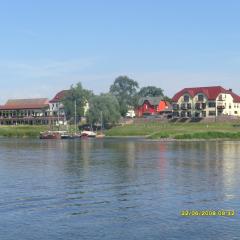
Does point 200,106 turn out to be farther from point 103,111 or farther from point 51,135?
point 51,135

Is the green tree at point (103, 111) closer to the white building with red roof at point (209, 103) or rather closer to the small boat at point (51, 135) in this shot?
the small boat at point (51, 135)

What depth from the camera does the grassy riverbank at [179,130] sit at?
497 feet

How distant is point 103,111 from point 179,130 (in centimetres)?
3170

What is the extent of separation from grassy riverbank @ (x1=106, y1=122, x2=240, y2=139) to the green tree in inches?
162

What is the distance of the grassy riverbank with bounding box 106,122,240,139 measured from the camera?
152 meters

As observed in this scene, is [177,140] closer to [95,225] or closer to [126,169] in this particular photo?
[126,169]

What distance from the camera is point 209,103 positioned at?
7589 inches

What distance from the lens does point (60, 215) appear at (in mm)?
33938

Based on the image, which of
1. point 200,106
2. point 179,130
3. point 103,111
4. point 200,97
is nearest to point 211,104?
point 200,106

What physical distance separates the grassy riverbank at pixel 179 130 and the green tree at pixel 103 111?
4.13 m

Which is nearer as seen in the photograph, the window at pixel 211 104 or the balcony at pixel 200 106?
the window at pixel 211 104

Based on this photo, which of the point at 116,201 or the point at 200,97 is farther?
the point at 200,97
